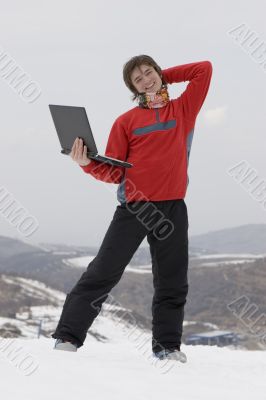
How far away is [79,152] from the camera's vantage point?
3.94 meters

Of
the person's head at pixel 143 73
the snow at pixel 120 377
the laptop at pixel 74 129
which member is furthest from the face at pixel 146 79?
the snow at pixel 120 377

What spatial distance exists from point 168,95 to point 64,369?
90.4 inches

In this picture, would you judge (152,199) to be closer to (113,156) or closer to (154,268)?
(113,156)

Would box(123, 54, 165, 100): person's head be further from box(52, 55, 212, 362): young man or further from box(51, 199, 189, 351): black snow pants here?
box(51, 199, 189, 351): black snow pants

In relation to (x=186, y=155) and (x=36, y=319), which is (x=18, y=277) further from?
(x=186, y=155)

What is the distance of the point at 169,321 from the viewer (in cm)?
436

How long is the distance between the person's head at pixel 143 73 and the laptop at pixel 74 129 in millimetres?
679

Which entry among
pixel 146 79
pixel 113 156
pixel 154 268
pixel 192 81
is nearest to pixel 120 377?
pixel 154 268

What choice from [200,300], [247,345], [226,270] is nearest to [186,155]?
[247,345]

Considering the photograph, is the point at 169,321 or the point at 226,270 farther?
the point at 226,270

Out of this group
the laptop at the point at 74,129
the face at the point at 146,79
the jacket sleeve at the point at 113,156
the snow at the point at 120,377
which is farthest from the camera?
the face at the point at 146,79

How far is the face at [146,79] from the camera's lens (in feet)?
14.0

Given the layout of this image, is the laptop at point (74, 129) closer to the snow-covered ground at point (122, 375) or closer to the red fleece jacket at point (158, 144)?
the red fleece jacket at point (158, 144)

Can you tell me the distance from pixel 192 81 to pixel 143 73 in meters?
0.42
